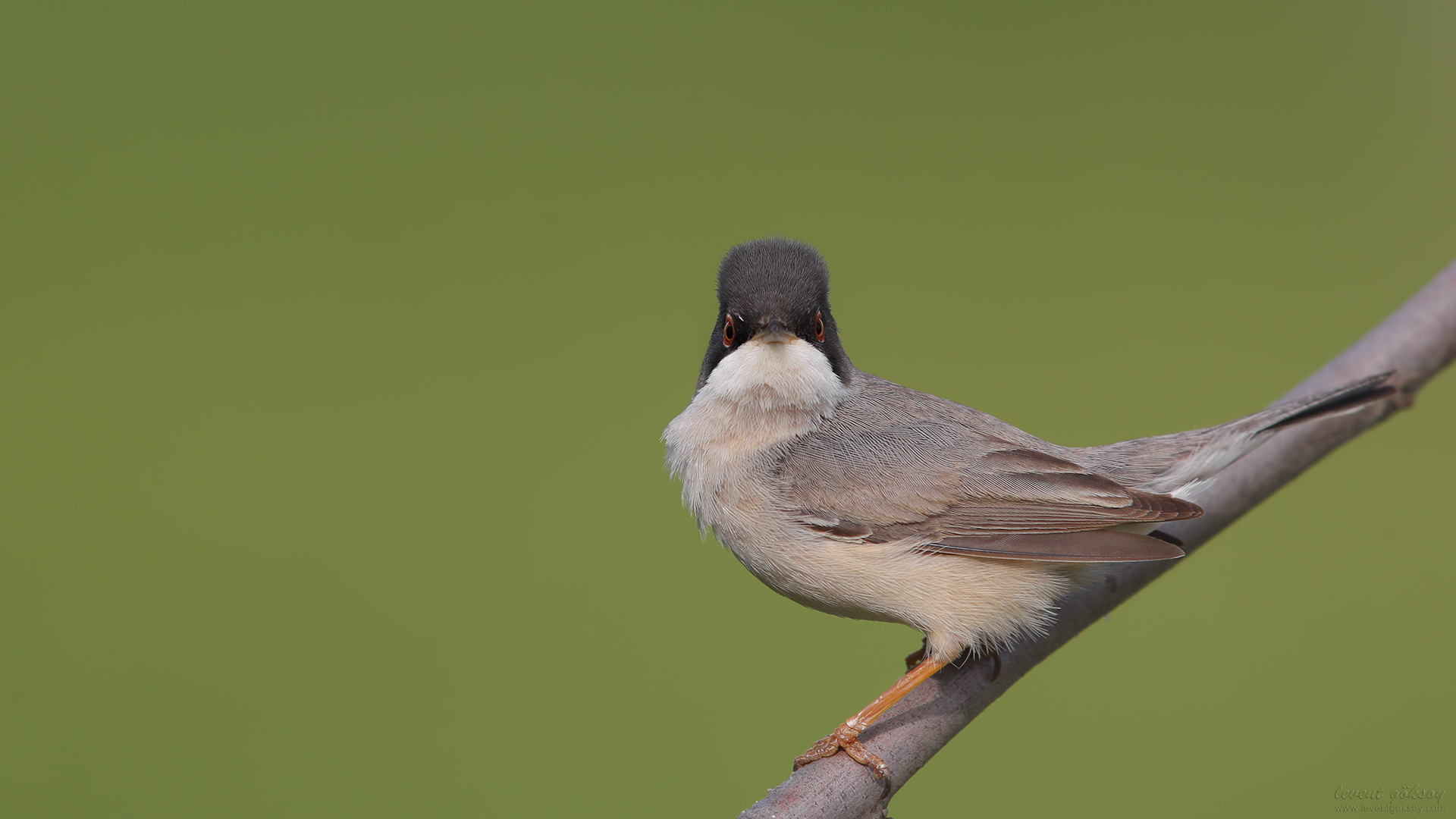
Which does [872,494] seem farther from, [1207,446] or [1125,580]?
[1207,446]

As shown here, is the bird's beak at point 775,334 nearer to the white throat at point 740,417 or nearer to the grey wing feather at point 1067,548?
the white throat at point 740,417

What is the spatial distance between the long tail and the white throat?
2.91 ft

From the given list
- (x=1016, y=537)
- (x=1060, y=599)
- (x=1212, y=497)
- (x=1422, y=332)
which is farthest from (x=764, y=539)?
(x=1422, y=332)

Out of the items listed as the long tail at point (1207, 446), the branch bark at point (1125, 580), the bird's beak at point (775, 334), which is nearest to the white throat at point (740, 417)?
the bird's beak at point (775, 334)

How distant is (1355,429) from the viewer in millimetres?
3471

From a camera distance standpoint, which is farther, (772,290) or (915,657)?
(915,657)

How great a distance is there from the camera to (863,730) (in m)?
2.66

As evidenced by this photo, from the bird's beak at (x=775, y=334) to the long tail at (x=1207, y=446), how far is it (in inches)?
43.4

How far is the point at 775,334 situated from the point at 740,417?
0.39 m

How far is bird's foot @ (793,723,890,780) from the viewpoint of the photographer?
2443mm

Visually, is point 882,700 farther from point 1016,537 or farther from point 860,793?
point 1016,537

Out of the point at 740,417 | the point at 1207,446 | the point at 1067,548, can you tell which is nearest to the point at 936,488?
the point at 1067,548

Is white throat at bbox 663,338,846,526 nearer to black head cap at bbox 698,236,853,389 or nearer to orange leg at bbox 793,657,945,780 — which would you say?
black head cap at bbox 698,236,853,389

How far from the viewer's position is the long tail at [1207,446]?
2.87 metres
